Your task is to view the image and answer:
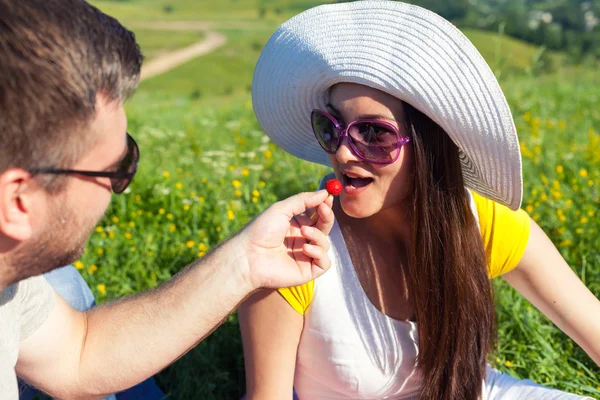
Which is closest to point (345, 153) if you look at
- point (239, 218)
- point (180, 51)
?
point (239, 218)

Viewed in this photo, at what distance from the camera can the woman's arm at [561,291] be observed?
2.37m

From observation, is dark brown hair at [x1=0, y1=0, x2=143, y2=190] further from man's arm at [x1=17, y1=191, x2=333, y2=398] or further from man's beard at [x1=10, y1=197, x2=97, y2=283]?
man's arm at [x1=17, y1=191, x2=333, y2=398]

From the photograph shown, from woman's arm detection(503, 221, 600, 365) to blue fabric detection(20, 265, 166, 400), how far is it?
143 cm

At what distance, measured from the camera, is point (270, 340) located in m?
2.16

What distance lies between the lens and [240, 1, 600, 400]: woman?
6.55ft

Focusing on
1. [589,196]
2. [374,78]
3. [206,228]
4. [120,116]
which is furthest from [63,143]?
[589,196]

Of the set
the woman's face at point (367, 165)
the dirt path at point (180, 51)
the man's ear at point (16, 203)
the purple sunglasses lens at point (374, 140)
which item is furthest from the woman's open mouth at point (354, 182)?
the dirt path at point (180, 51)

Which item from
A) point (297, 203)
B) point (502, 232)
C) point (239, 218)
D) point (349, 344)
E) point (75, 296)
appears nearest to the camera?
point (297, 203)

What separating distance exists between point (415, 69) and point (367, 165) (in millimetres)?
335

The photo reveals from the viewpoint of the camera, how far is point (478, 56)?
1.91m

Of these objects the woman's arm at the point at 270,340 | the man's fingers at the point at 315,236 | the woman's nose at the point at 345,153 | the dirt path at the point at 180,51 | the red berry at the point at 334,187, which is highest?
the woman's nose at the point at 345,153

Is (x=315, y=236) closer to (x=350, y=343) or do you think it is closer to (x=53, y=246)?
(x=350, y=343)

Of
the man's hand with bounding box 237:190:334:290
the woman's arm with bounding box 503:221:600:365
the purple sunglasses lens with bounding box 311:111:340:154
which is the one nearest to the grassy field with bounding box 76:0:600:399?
the woman's arm with bounding box 503:221:600:365

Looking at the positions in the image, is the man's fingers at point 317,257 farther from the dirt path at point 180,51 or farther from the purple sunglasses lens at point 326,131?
→ the dirt path at point 180,51
